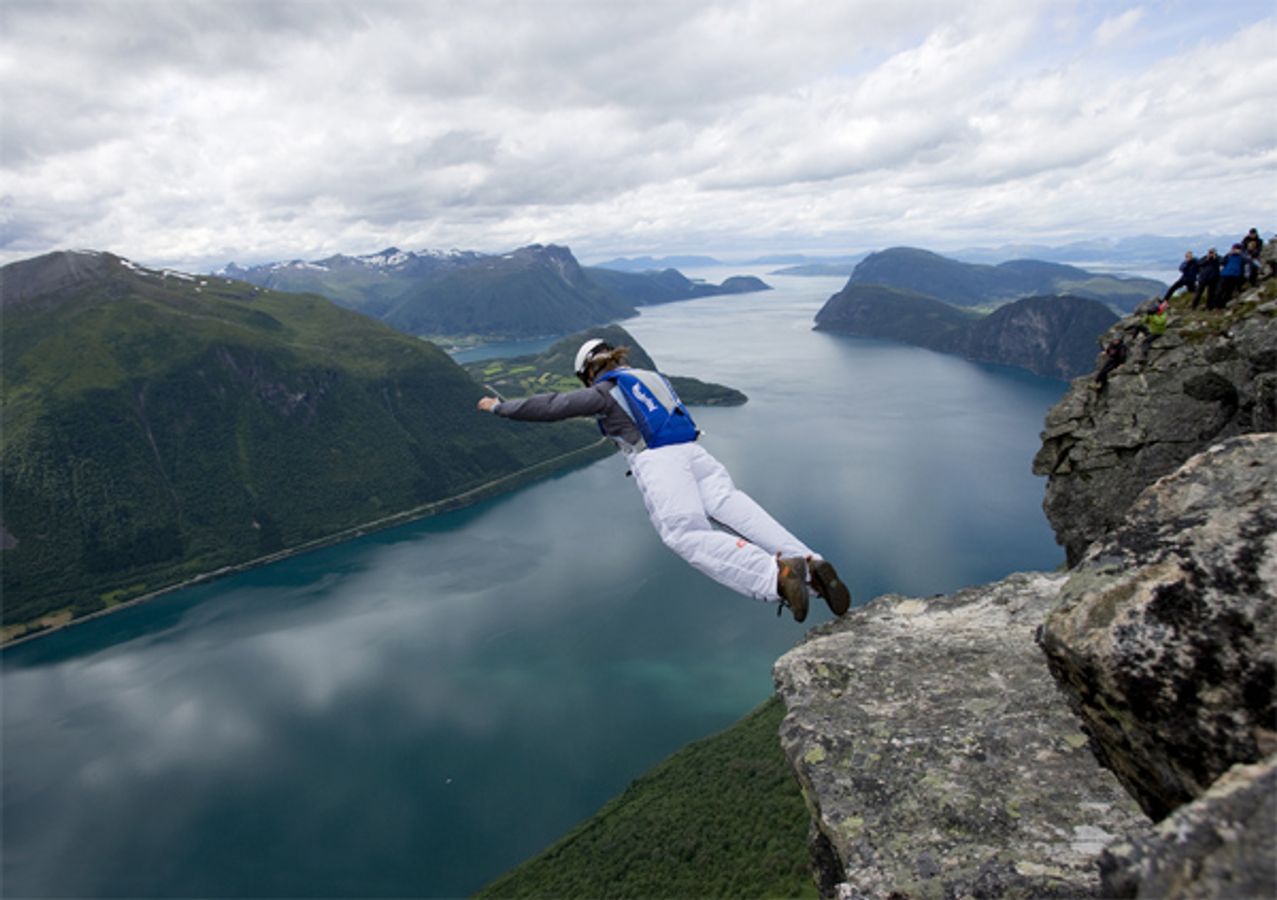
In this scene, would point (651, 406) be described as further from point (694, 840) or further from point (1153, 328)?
point (694, 840)

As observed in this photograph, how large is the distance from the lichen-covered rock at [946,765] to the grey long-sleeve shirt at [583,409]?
115 inches

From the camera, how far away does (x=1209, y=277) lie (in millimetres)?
16156

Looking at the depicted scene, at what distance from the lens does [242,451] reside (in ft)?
449

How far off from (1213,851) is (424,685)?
220ft

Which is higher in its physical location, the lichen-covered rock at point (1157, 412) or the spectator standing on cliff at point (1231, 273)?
the spectator standing on cliff at point (1231, 273)

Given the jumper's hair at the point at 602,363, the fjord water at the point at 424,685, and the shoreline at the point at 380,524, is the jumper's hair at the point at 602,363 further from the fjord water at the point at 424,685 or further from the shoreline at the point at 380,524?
the shoreline at the point at 380,524

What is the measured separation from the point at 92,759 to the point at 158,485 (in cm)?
8060

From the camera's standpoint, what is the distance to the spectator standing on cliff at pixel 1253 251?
50.5 feet

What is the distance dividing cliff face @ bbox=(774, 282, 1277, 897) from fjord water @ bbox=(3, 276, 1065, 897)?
4794 centimetres

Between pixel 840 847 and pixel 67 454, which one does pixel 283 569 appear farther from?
pixel 840 847

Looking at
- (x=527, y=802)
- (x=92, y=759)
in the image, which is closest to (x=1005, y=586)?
(x=527, y=802)

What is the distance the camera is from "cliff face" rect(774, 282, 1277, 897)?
2.63 m

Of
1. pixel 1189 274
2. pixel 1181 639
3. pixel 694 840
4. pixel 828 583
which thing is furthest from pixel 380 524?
pixel 1181 639

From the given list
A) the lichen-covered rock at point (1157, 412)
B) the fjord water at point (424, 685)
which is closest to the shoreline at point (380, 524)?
the fjord water at point (424, 685)
